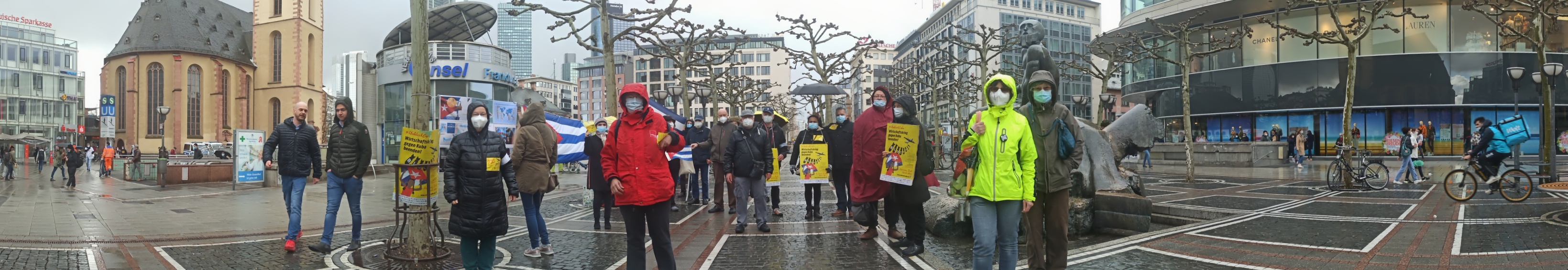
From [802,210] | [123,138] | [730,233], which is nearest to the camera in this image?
[730,233]

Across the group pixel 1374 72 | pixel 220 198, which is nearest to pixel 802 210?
pixel 220 198

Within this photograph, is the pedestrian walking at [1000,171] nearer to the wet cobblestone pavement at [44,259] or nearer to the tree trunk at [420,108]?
the tree trunk at [420,108]

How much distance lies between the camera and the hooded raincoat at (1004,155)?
461cm

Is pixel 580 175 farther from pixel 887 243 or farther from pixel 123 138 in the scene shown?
pixel 123 138

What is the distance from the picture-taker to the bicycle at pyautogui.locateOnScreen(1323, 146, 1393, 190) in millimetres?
13586

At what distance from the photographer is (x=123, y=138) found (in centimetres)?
6450

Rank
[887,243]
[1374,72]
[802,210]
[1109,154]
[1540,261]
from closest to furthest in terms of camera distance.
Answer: [1540,261]
[887,243]
[1109,154]
[802,210]
[1374,72]

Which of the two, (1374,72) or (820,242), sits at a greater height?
(1374,72)

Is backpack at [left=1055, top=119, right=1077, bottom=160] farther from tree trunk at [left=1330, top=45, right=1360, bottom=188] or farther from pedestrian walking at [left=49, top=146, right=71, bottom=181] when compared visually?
pedestrian walking at [left=49, top=146, right=71, bottom=181]

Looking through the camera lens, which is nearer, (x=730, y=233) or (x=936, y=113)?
(x=730, y=233)

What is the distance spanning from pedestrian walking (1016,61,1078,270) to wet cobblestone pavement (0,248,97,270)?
6.75 m

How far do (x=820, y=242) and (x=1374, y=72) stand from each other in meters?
Answer: 34.4

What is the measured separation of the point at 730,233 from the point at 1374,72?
34477mm

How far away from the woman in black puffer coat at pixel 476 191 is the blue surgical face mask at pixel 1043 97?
3.46 meters
